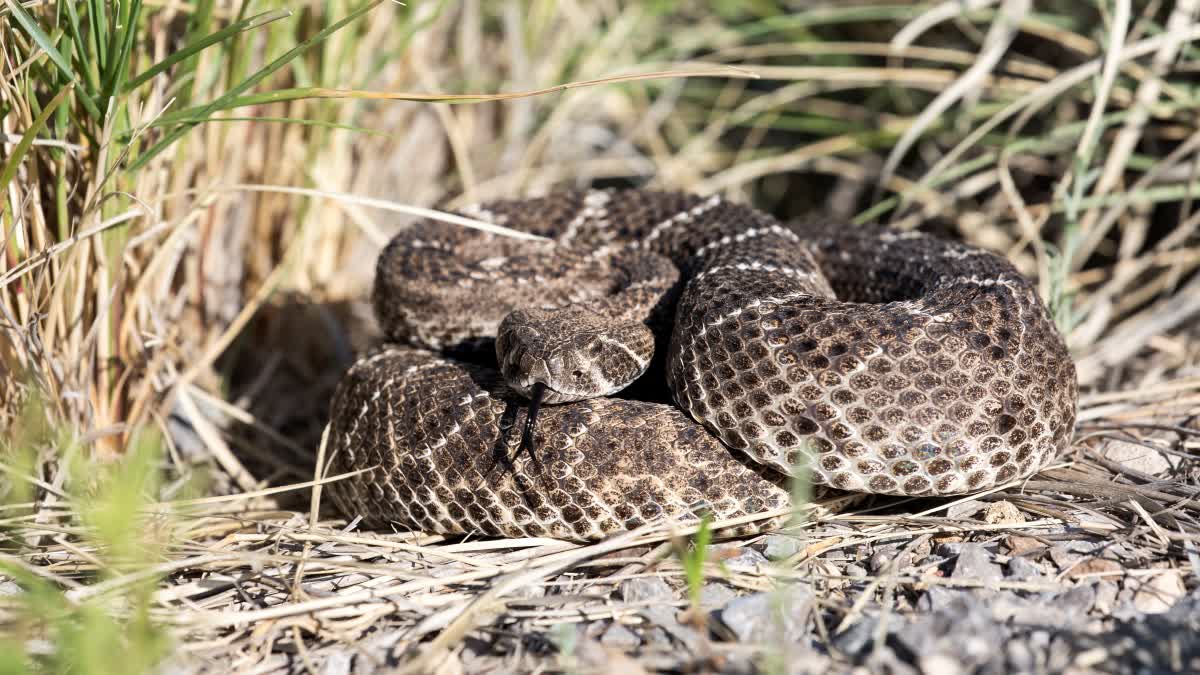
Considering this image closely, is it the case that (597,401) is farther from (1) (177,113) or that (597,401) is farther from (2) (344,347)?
(2) (344,347)

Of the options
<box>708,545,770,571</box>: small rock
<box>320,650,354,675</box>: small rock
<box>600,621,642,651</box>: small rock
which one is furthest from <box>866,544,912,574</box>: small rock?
<box>320,650,354,675</box>: small rock

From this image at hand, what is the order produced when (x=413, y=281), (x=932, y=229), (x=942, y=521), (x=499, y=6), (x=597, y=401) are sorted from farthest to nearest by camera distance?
(x=499, y=6), (x=932, y=229), (x=413, y=281), (x=597, y=401), (x=942, y=521)

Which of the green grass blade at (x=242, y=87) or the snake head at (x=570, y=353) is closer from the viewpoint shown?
the green grass blade at (x=242, y=87)

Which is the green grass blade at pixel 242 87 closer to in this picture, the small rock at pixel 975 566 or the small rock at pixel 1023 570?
the small rock at pixel 975 566

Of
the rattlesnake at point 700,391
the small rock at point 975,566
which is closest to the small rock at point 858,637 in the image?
the small rock at point 975,566

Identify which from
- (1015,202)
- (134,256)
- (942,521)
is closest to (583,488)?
(942,521)
